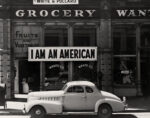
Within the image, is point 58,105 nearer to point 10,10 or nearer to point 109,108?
point 109,108

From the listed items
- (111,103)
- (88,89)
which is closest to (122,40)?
(88,89)

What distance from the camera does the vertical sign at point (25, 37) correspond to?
79.0 feet

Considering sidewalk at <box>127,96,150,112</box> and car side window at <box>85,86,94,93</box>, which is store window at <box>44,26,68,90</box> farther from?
car side window at <box>85,86,94,93</box>

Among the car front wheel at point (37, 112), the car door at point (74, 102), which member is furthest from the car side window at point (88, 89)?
the car front wheel at point (37, 112)

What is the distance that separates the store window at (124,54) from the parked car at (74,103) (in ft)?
27.5

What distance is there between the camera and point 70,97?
16.1 m

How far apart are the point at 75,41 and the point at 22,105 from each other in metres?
6.08

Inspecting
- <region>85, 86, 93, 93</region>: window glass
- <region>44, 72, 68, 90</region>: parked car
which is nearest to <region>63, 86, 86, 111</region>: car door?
<region>85, 86, 93, 93</region>: window glass

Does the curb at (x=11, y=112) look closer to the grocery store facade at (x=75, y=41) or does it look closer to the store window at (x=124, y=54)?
the grocery store facade at (x=75, y=41)

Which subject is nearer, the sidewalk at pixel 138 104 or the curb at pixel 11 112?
the curb at pixel 11 112

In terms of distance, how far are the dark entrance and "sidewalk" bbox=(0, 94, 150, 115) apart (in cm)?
101

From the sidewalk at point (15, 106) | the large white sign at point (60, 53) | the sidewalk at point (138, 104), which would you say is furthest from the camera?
the large white sign at point (60, 53)

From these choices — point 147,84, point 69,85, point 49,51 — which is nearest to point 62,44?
point 49,51

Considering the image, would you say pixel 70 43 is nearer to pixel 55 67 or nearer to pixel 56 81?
pixel 55 67
